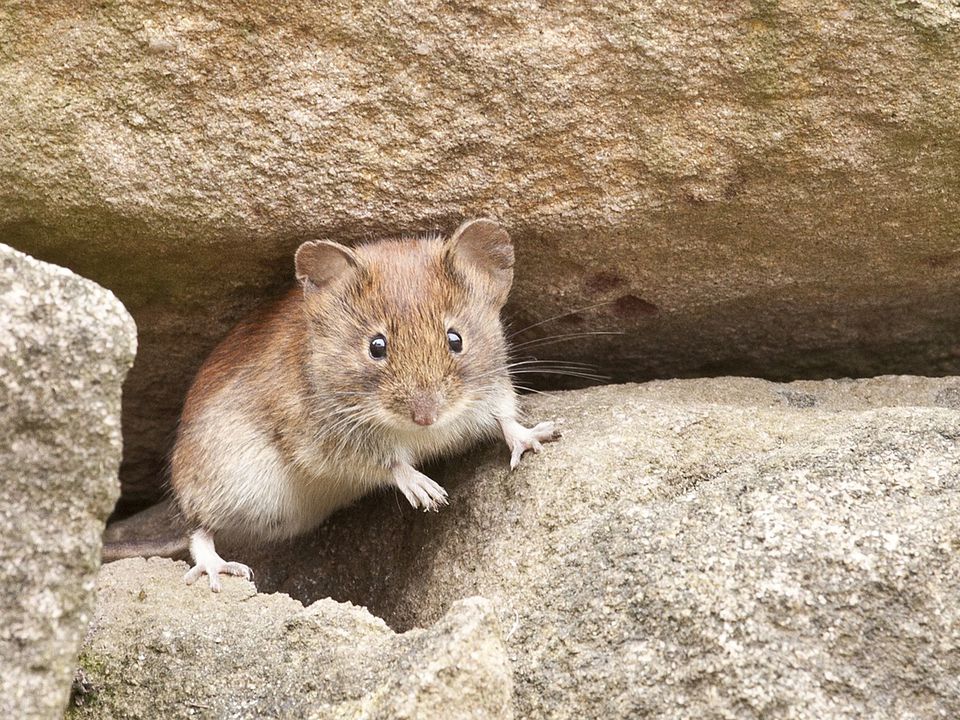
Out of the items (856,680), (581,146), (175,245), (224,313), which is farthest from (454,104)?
(856,680)

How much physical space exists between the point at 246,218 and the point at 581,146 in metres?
1.38

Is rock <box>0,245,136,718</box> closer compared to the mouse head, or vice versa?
rock <box>0,245,136,718</box>

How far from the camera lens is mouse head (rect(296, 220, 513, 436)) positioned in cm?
457

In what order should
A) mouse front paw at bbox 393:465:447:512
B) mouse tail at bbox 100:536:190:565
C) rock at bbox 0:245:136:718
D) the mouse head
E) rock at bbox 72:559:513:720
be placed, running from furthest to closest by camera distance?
mouse tail at bbox 100:536:190:565
mouse front paw at bbox 393:465:447:512
the mouse head
rock at bbox 72:559:513:720
rock at bbox 0:245:136:718

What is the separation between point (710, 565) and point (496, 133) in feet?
6.16

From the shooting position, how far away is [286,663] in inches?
142

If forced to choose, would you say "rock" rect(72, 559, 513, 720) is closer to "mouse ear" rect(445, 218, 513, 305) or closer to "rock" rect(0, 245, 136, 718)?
"rock" rect(0, 245, 136, 718)

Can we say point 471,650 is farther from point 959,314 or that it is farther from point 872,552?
point 959,314

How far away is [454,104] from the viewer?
432 centimetres

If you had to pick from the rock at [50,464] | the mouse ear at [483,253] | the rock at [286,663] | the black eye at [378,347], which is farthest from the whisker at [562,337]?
the rock at [50,464]

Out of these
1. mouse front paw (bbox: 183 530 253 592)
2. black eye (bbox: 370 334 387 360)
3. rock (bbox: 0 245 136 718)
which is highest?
rock (bbox: 0 245 136 718)

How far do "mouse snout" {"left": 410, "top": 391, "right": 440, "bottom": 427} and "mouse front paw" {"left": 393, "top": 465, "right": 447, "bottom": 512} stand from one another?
384 mm

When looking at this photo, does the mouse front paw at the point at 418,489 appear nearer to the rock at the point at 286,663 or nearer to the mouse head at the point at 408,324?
the mouse head at the point at 408,324

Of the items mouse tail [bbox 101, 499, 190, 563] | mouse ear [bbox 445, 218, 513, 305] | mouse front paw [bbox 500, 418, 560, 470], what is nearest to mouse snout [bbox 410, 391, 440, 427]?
mouse front paw [bbox 500, 418, 560, 470]
